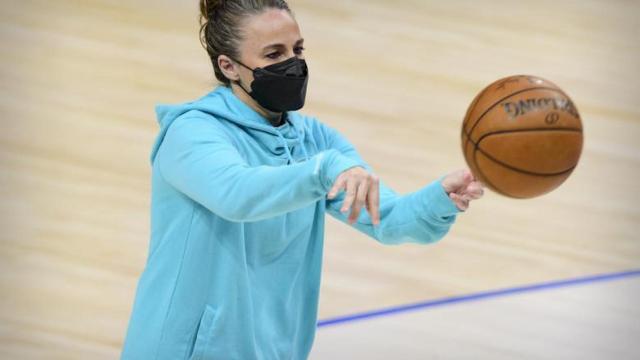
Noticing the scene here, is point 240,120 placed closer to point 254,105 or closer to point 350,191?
point 254,105

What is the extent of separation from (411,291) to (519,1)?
1.88 metres

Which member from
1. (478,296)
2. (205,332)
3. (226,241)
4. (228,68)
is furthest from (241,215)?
(478,296)

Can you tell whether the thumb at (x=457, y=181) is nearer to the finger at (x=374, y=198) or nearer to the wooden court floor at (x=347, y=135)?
the finger at (x=374, y=198)

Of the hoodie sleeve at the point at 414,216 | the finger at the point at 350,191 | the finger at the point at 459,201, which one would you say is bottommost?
the hoodie sleeve at the point at 414,216

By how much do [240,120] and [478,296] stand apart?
1814 millimetres

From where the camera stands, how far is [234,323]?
2.20 m

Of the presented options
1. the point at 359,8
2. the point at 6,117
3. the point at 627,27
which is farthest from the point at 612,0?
the point at 6,117

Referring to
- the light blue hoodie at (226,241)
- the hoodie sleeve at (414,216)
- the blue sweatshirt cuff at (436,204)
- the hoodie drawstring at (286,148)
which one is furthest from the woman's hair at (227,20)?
the blue sweatshirt cuff at (436,204)

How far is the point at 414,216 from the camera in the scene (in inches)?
91.4

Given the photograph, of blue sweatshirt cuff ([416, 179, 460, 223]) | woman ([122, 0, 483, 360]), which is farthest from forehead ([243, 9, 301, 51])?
blue sweatshirt cuff ([416, 179, 460, 223])

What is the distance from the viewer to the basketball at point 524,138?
2.04m

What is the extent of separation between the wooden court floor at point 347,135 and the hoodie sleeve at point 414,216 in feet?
3.69

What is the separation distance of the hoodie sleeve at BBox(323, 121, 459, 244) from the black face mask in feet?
0.75

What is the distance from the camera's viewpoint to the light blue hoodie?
2107 millimetres
